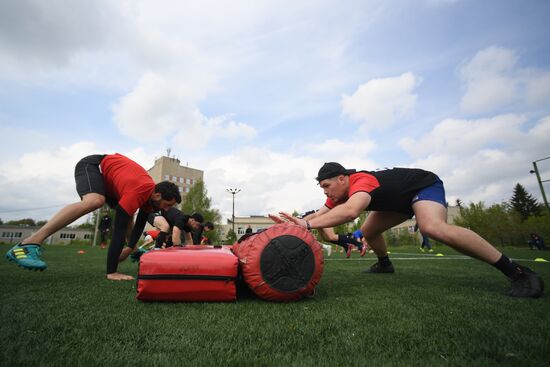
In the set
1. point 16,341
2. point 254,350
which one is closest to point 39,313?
point 16,341

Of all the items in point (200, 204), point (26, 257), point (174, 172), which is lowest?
point (26, 257)

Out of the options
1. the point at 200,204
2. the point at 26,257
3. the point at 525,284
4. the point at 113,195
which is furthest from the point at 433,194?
the point at 200,204

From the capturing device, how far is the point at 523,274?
2.83 meters

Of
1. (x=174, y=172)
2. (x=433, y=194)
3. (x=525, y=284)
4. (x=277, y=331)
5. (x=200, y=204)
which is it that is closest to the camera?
(x=277, y=331)

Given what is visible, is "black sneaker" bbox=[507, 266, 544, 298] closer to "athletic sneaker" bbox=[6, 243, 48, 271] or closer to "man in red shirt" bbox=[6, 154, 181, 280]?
"man in red shirt" bbox=[6, 154, 181, 280]

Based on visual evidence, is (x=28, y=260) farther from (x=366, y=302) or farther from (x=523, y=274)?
(x=523, y=274)

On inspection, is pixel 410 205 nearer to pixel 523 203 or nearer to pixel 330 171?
pixel 330 171

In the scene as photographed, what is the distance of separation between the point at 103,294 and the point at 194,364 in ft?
6.90

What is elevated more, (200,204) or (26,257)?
(200,204)

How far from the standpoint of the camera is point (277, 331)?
1.75 metres

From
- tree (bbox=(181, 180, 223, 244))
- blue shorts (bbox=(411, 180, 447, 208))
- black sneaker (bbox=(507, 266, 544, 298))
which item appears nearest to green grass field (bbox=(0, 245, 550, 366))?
black sneaker (bbox=(507, 266, 544, 298))

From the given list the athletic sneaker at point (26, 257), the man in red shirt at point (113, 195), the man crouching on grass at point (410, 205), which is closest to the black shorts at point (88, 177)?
the man in red shirt at point (113, 195)

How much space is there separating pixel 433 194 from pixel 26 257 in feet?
15.7

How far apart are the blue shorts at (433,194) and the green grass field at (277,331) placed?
42.9 inches
